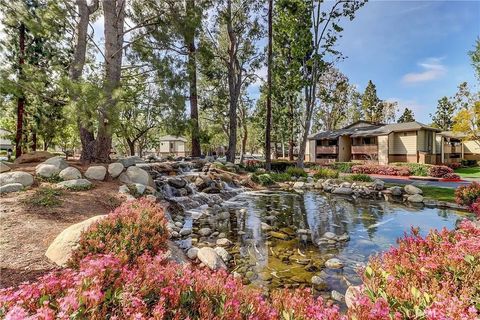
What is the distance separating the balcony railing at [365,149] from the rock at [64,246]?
31472 mm

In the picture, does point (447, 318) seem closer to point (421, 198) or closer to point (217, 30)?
point (421, 198)

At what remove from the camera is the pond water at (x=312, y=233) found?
5.10 m

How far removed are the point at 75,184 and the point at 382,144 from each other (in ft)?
101

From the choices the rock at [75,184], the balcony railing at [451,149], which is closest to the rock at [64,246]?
the rock at [75,184]

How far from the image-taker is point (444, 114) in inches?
1919

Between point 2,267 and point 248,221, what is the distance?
6.62m

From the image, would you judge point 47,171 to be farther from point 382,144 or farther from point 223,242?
point 382,144

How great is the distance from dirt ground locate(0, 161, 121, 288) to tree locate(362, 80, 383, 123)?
164 ft

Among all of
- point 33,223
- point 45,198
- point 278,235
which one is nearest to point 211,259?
point 278,235

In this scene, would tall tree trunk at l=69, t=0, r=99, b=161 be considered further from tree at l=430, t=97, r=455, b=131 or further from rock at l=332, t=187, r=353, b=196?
tree at l=430, t=97, r=455, b=131

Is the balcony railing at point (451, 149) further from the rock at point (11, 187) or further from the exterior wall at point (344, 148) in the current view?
the rock at point (11, 187)

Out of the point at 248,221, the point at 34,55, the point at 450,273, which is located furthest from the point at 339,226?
the point at 34,55

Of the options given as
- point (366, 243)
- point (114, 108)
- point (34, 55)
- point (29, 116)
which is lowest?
point (366, 243)

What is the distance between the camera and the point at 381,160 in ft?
94.5
